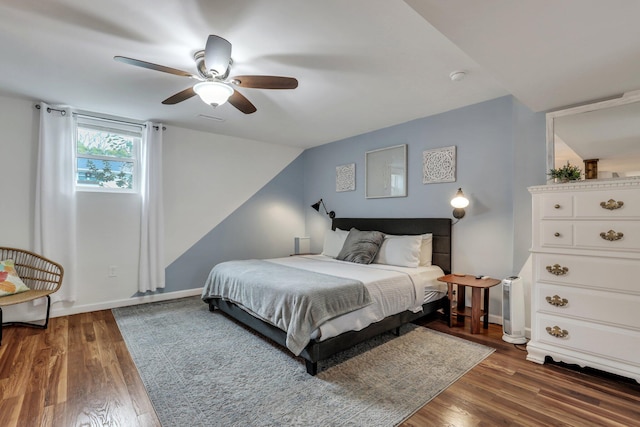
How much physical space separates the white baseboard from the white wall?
1 cm

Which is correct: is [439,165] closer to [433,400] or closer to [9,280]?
[433,400]

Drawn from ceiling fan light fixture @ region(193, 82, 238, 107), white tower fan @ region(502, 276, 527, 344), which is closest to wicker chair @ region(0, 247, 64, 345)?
ceiling fan light fixture @ region(193, 82, 238, 107)

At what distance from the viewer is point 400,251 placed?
363cm

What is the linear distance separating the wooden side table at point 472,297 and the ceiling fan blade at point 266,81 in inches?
97.4

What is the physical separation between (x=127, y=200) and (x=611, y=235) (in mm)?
5086

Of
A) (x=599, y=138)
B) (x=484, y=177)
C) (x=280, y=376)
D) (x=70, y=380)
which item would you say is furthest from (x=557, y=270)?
(x=70, y=380)

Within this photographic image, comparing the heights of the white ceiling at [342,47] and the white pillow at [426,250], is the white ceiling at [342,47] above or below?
above

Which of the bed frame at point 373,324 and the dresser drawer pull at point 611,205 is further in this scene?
the bed frame at point 373,324

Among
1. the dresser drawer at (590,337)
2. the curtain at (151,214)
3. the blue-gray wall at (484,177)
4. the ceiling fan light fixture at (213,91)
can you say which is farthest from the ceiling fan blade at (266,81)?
→ the dresser drawer at (590,337)

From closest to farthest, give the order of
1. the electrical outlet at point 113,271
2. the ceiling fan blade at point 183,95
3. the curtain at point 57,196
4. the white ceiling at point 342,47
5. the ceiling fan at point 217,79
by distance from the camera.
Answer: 1. the white ceiling at point 342,47
2. the ceiling fan at point 217,79
3. the ceiling fan blade at point 183,95
4. the curtain at point 57,196
5. the electrical outlet at point 113,271

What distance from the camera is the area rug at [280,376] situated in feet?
5.98

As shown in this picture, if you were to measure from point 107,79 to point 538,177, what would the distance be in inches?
165

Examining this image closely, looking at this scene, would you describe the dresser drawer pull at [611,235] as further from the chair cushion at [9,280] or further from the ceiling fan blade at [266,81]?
the chair cushion at [9,280]

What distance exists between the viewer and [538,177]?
285 cm
